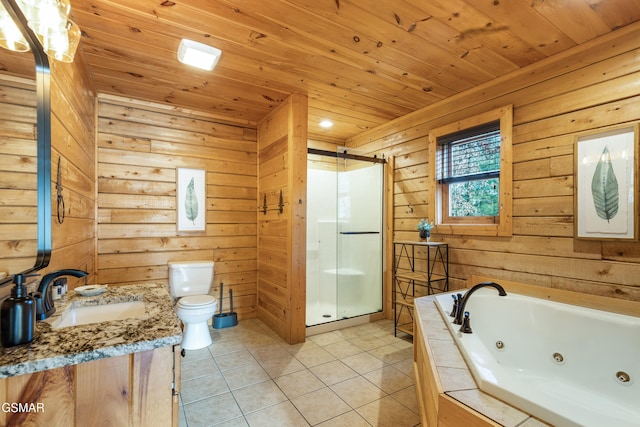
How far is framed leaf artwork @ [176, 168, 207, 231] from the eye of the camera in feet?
10.4

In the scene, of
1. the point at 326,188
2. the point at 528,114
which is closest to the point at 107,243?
the point at 326,188

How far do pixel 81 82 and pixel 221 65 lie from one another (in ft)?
3.22

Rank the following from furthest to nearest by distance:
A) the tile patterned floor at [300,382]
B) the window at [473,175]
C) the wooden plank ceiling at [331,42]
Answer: the window at [473,175] → the tile patterned floor at [300,382] → the wooden plank ceiling at [331,42]

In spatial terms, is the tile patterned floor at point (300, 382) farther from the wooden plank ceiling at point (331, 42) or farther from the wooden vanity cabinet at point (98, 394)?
the wooden plank ceiling at point (331, 42)

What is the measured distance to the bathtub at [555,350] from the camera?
142cm

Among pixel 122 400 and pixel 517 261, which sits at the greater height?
pixel 517 261

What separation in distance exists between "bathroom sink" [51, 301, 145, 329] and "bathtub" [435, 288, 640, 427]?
5.22 ft

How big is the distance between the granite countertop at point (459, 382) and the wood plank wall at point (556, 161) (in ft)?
3.25

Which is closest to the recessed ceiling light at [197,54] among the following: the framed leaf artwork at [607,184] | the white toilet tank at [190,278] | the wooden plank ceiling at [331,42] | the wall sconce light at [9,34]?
the wooden plank ceiling at [331,42]

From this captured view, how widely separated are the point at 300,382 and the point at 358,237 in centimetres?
170

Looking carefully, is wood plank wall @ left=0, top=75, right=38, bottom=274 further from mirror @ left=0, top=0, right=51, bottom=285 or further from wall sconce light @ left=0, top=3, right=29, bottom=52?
wall sconce light @ left=0, top=3, right=29, bottom=52

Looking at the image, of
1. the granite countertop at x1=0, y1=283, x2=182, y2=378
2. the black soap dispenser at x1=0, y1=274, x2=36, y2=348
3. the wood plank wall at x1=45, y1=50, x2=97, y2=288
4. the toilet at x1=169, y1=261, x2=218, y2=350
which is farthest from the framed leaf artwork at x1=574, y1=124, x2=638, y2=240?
the wood plank wall at x1=45, y1=50, x2=97, y2=288

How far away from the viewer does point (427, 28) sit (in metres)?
1.86

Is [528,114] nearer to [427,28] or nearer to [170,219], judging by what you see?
[427,28]
